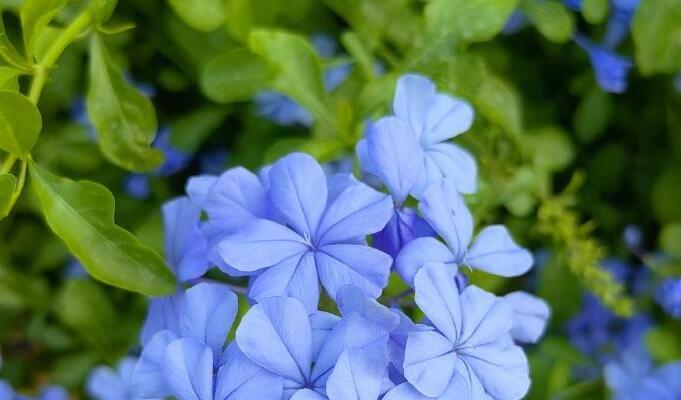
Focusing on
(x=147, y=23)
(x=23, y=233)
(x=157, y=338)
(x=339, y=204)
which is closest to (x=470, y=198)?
(x=339, y=204)

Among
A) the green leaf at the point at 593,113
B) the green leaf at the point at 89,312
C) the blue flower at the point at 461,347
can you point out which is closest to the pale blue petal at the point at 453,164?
the blue flower at the point at 461,347

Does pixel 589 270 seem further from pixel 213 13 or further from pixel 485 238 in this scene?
pixel 213 13

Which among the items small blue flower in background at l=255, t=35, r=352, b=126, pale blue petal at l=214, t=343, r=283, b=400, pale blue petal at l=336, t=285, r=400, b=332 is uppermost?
pale blue petal at l=336, t=285, r=400, b=332

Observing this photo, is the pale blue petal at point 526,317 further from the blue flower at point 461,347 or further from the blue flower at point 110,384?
the blue flower at point 110,384

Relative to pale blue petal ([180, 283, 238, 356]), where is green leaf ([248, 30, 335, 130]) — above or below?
above

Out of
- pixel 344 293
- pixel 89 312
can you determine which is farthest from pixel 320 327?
pixel 89 312

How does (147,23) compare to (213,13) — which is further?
(147,23)

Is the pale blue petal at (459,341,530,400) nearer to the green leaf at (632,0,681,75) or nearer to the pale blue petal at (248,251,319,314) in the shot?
the pale blue petal at (248,251,319,314)

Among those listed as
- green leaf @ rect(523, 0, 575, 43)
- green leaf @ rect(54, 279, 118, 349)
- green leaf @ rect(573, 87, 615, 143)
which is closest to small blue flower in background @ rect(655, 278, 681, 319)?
green leaf @ rect(573, 87, 615, 143)
